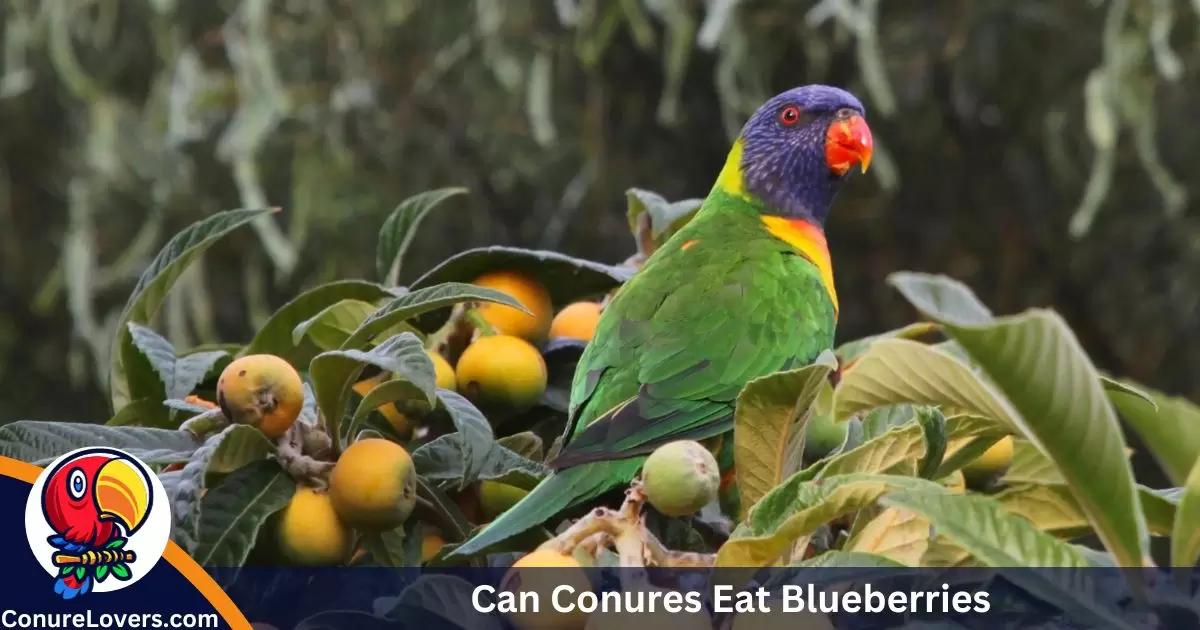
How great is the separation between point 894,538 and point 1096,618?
0.08 metres

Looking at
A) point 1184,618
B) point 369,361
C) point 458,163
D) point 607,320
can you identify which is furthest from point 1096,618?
point 458,163

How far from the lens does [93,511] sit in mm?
569

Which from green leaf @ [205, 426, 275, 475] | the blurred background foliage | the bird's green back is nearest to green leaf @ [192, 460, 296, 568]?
green leaf @ [205, 426, 275, 475]

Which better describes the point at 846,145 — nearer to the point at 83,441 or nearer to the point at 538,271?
the point at 538,271

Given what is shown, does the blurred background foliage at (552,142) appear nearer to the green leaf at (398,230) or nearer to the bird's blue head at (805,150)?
the bird's blue head at (805,150)

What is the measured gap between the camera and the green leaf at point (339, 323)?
694 mm

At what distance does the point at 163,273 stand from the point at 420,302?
0.58 feet

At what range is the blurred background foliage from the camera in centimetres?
245

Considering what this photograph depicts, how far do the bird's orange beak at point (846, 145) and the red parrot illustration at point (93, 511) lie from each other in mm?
978

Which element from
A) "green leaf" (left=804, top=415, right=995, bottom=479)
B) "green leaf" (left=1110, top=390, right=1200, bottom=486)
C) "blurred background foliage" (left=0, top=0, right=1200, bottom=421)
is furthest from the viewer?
"blurred background foliage" (left=0, top=0, right=1200, bottom=421)

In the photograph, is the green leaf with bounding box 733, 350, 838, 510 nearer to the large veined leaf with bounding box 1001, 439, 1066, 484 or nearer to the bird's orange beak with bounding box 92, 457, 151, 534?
the large veined leaf with bounding box 1001, 439, 1066, 484

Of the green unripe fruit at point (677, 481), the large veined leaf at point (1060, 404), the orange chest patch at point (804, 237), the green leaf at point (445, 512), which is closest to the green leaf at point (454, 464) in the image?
the green leaf at point (445, 512)

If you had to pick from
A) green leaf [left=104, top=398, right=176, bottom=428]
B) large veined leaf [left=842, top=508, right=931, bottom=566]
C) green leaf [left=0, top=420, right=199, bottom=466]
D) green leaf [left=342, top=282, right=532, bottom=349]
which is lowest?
large veined leaf [left=842, top=508, right=931, bottom=566]

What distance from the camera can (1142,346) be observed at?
10.0ft
